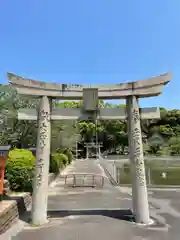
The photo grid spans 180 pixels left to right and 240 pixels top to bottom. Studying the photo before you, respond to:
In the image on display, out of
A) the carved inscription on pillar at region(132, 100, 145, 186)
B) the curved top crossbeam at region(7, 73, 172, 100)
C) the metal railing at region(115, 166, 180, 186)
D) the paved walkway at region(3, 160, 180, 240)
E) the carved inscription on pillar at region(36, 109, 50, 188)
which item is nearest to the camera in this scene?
the paved walkway at region(3, 160, 180, 240)

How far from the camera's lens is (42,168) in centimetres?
714

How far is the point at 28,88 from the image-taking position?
7.38 m

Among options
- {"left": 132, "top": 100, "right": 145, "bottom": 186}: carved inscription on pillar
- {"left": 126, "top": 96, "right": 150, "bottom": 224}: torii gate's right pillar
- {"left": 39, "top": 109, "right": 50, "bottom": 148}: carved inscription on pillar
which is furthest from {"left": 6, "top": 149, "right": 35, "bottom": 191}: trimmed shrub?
{"left": 132, "top": 100, "right": 145, "bottom": 186}: carved inscription on pillar

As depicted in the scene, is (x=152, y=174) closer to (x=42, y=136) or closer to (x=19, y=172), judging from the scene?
(x=19, y=172)

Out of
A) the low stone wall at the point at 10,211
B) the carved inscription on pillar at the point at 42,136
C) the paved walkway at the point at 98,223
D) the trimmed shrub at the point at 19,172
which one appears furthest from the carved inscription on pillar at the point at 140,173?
the trimmed shrub at the point at 19,172

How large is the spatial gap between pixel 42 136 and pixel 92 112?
166cm

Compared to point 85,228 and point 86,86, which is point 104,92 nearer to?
point 86,86

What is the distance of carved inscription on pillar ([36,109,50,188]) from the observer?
7090 millimetres

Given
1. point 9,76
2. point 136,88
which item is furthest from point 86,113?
point 9,76

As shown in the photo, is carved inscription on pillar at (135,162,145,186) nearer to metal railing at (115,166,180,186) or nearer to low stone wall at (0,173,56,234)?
low stone wall at (0,173,56,234)

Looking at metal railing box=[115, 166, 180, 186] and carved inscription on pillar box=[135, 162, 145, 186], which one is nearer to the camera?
carved inscription on pillar box=[135, 162, 145, 186]

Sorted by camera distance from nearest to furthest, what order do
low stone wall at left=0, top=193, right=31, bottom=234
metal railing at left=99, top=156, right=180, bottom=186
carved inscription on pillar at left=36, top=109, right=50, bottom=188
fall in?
low stone wall at left=0, top=193, right=31, bottom=234, carved inscription on pillar at left=36, top=109, right=50, bottom=188, metal railing at left=99, top=156, right=180, bottom=186

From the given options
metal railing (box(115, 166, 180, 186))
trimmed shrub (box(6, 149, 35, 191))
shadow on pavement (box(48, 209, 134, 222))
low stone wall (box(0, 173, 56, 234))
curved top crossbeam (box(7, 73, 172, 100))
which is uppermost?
curved top crossbeam (box(7, 73, 172, 100))

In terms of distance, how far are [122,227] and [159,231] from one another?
94 cm
